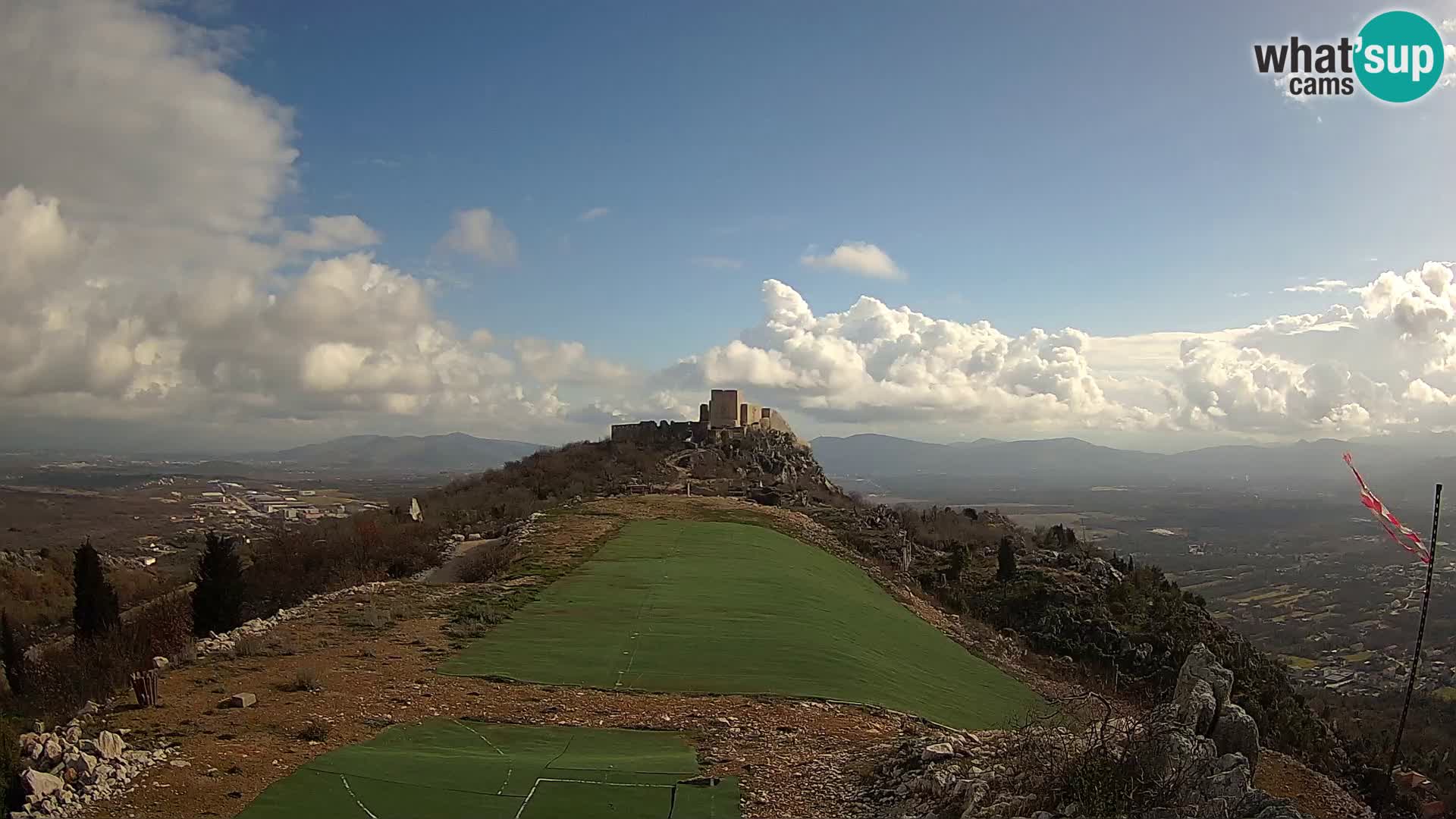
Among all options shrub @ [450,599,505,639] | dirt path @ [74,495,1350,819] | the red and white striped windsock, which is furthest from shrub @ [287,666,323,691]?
the red and white striped windsock

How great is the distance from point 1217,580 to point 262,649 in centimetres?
7163

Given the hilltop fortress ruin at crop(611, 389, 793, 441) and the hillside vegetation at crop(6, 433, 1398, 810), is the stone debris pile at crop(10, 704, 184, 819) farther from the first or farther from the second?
the hilltop fortress ruin at crop(611, 389, 793, 441)

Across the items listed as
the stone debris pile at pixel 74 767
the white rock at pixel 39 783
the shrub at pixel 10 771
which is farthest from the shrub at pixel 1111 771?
the shrub at pixel 10 771

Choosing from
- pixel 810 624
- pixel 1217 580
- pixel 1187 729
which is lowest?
pixel 1217 580

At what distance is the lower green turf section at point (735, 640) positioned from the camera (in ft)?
44.3

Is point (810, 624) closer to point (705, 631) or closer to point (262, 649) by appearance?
point (705, 631)

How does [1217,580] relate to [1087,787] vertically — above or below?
below

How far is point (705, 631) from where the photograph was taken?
1612cm

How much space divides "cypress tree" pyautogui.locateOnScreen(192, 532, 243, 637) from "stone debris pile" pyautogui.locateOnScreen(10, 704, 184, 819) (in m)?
12.8

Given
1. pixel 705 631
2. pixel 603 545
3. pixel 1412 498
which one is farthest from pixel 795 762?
pixel 1412 498

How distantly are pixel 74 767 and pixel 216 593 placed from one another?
14.5m

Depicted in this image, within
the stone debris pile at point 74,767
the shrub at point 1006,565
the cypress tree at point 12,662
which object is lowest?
the cypress tree at point 12,662

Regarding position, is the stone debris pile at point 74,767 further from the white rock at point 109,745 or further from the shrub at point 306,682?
the shrub at point 306,682

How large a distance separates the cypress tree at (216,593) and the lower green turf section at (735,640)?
8596 millimetres
